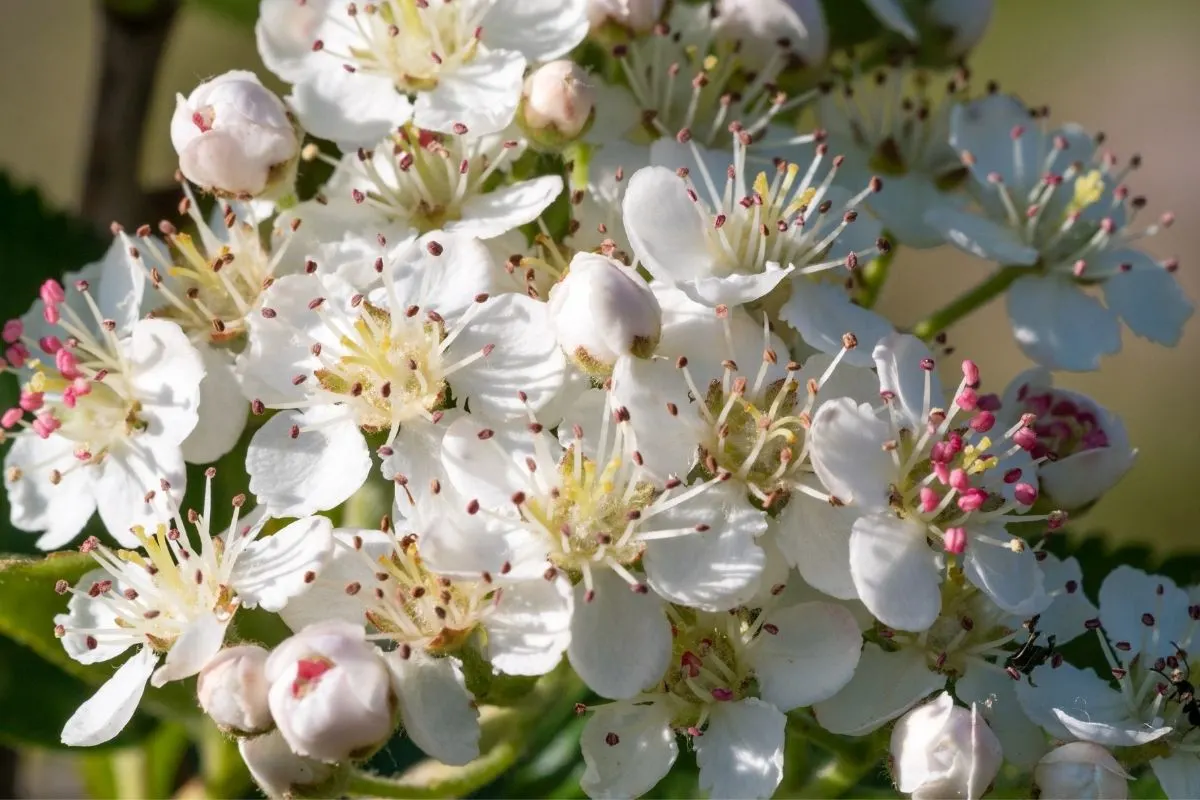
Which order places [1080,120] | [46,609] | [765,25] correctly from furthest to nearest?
[1080,120] → [765,25] → [46,609]

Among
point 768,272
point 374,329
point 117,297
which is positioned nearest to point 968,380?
point 768,272

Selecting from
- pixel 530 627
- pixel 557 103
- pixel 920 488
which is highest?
pixel 557 103

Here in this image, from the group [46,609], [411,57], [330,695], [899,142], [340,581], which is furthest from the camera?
[899,142]

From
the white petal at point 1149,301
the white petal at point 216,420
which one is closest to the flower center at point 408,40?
the white petal at point 216,420

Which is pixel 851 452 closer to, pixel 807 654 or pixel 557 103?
pixel 807 654

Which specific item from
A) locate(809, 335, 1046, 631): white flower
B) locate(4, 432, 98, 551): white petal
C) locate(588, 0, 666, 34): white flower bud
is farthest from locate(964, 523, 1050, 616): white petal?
locate(4, 432, 98, 551): white petal

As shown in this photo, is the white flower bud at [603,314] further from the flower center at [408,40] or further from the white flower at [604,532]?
the flower center at [408,40]

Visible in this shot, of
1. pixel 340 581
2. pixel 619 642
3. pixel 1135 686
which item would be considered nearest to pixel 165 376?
pixel 340 581
